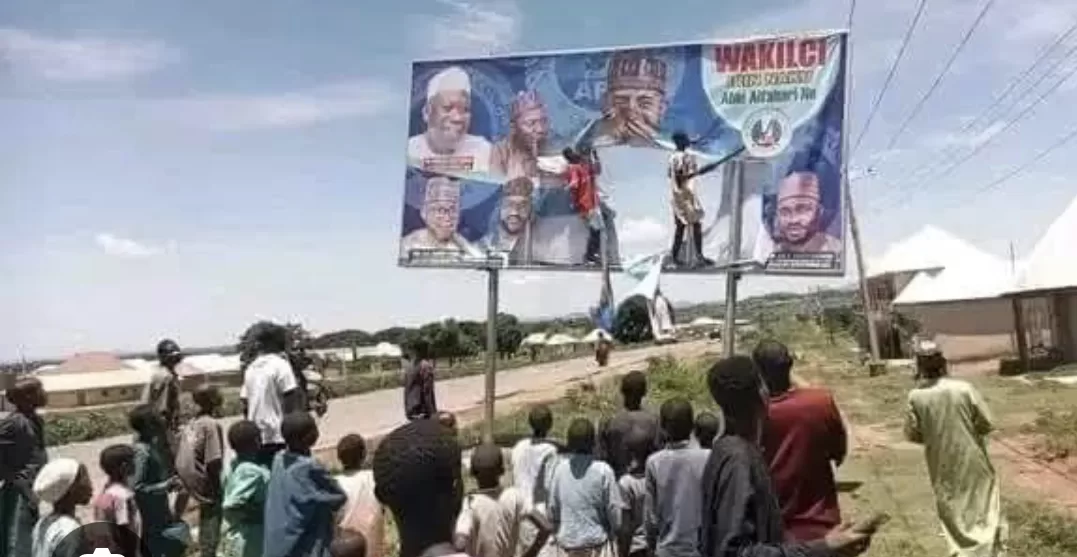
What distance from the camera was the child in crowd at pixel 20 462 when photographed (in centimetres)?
573

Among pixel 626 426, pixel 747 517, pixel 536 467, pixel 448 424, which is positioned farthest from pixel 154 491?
pixel 747 517

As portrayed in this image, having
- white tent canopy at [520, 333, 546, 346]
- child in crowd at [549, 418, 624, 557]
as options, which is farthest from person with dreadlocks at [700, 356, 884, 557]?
white tent canopy at [520, 333, 546, 346]

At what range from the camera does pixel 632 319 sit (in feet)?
40.3

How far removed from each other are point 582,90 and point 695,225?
7.09ft

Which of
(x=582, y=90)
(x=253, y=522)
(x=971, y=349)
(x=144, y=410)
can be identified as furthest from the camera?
(x=971, y=349)

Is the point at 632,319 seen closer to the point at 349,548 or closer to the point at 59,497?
the point at 59,497

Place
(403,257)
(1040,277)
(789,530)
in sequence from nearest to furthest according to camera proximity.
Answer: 1. (789,530)
2. (403,257)
3. (1040,277)

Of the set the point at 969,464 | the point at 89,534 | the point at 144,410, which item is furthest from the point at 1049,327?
the point at 89,534

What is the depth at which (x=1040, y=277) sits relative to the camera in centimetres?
2578

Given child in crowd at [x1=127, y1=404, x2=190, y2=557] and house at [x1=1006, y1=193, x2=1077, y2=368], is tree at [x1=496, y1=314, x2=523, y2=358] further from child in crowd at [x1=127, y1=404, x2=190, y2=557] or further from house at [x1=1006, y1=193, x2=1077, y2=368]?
child in crowd at [x1=127, y1=404, x2=190, y2=557]

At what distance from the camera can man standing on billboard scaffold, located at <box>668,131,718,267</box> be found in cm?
1291

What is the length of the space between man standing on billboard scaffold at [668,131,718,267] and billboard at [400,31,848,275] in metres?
0.01

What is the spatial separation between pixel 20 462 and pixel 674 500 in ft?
11.1

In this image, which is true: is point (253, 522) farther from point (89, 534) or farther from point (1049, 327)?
point (1049, 327)
